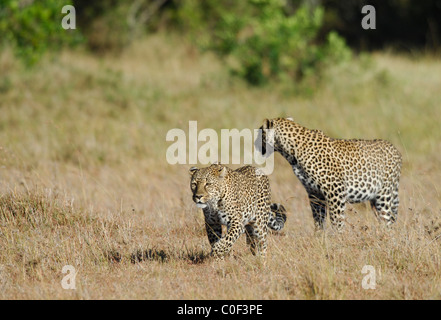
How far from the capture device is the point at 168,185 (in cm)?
1215

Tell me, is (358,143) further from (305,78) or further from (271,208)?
(305,78)

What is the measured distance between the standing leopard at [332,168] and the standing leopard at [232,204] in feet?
2.25

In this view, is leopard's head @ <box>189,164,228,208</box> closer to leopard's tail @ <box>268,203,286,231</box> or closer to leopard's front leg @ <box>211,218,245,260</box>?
leopard's front leg @ <box>211,218,245,260</box>

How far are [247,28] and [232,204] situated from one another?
70.3 feet

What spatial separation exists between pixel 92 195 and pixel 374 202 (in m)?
4.53

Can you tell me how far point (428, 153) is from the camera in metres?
14.6

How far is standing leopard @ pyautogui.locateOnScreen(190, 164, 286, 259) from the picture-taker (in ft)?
25.0

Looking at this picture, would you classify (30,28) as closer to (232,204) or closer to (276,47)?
(276,47)

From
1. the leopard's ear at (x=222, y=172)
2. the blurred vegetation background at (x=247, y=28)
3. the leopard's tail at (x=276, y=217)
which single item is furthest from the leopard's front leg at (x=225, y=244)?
the blurred vegetation background at (x=247, y=28)

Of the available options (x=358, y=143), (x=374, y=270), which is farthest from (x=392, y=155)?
(x=374, y=270)

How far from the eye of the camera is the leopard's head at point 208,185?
751 cm

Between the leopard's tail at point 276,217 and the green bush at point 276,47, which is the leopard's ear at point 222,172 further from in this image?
the green bush at point 276,47
